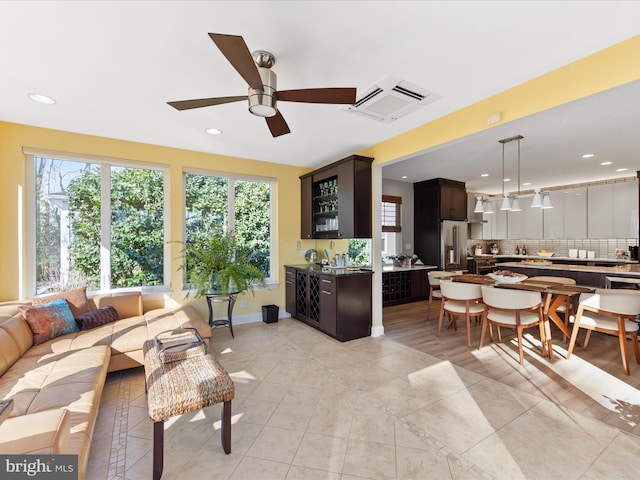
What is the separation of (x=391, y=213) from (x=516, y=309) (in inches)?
144

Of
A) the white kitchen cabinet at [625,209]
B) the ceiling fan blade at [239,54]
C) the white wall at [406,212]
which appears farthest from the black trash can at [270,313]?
the white kitchen cabinet at [625,209]

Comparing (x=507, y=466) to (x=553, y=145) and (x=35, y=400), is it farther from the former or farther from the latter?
(x=553, y=145)

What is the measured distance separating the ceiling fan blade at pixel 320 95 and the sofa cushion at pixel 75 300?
120 inches

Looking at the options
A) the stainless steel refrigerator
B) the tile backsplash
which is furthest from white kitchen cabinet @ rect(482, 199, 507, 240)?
the stainless steel refrigerator

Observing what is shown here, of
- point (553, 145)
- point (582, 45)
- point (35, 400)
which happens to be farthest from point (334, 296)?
point (553, 145)

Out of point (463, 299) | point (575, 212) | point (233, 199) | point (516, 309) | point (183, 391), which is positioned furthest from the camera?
point (575, 212)

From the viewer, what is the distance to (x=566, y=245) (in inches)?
286

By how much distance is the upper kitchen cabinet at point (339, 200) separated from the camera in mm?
3975

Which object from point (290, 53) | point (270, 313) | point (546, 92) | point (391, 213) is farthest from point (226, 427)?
point (391, 213)

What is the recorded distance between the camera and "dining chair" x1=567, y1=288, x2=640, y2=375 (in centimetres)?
287

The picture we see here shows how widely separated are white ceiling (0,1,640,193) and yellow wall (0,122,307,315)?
23 centimetres

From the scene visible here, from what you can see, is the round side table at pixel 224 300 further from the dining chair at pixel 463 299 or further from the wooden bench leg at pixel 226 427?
the dining chair at pixel 463 299

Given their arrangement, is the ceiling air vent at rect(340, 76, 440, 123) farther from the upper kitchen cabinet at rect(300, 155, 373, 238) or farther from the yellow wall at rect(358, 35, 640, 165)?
the upper kitchen cabinet at rect(300, 155, 373, 238)

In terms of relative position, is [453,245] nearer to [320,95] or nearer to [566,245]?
[566,245]
